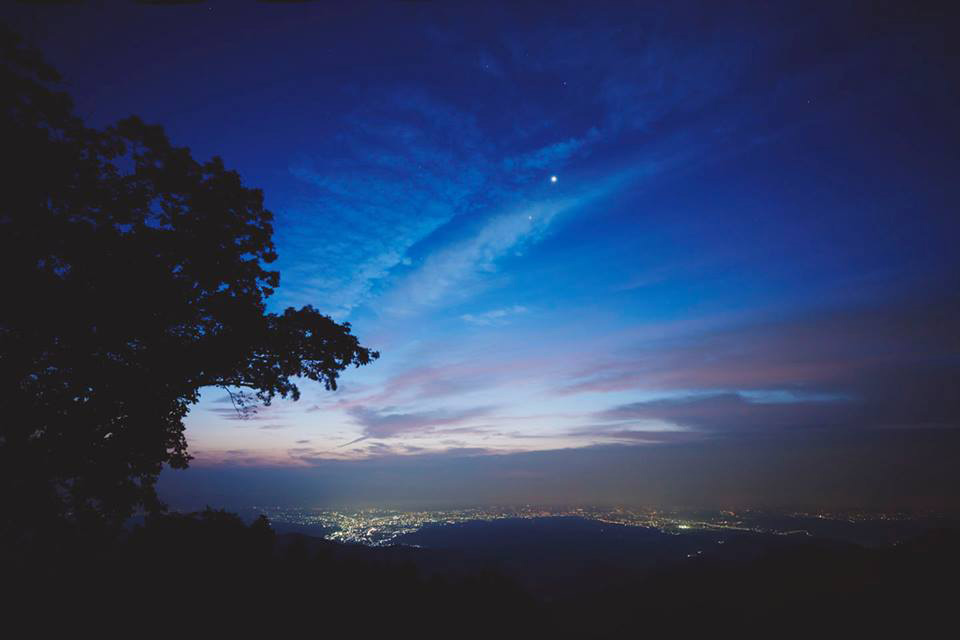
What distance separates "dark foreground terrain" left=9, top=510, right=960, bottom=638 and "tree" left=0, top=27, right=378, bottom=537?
228 cm

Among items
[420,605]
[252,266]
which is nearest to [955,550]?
[420,605]

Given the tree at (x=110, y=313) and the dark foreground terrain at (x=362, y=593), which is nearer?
the dark foreground terrain at (x=362, y=593)

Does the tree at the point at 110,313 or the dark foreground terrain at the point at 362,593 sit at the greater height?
the tree at the point at 110,313

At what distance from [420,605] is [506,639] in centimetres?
235

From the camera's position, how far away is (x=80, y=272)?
1048cm

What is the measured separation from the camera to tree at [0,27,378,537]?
10031 mm

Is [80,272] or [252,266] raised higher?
[252,266]

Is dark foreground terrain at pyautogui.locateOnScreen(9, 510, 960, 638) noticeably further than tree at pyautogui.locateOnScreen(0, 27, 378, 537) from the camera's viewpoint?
No

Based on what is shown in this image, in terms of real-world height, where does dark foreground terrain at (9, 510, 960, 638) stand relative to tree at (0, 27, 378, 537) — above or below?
below

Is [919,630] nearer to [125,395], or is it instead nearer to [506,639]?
[506,639]

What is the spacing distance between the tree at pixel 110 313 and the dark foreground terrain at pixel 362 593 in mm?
2278

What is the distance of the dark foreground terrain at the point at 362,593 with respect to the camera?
775 cm

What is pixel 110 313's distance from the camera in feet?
35.3

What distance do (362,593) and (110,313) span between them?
414 inches
